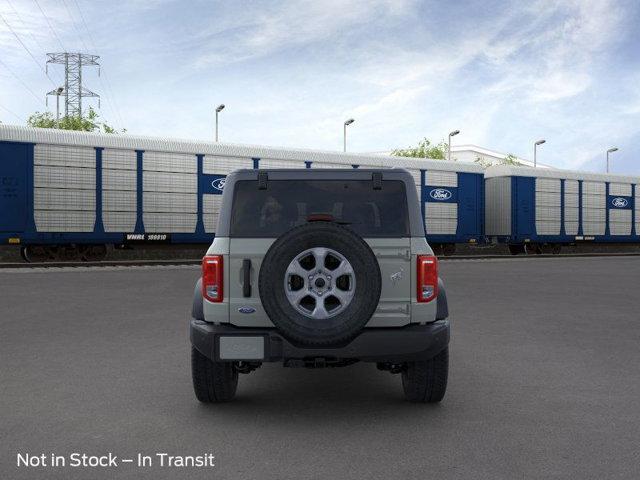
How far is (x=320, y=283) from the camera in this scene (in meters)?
4.41

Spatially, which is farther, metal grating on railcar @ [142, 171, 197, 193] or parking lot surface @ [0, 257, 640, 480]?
metal grating on railcar @ [142, 171, 197, 193]

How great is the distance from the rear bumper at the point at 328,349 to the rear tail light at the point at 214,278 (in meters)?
0.24

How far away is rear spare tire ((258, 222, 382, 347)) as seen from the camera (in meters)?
4.36

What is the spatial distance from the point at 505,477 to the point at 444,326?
1320 mm

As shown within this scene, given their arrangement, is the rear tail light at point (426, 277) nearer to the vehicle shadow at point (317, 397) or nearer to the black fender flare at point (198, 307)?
the vehicle shadow at point (317, 397)

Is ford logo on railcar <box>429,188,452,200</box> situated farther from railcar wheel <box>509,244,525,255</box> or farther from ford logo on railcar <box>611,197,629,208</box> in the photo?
ford logo on railcar <box>611,197,629,208</box>

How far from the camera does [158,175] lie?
2189 cm

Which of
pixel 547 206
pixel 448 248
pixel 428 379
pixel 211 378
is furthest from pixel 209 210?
pixel 428 379

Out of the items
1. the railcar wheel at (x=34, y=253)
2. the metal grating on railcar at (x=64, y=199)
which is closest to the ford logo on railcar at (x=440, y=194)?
the metal grating on railcar at (x=64, y=199)

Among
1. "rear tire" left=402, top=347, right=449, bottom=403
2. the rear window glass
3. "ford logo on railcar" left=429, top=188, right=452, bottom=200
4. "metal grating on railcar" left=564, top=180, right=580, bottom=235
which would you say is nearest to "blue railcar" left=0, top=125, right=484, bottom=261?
"ford logo on railcar" left=429, top=188, right=452, bottom=200

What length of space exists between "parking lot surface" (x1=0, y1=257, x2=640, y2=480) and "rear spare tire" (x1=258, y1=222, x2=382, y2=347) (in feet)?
2.42

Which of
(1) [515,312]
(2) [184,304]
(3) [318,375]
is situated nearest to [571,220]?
(1) [515,312]

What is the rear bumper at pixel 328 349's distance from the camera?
4.48 metres

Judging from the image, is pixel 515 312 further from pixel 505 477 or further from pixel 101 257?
pixel 101 257
